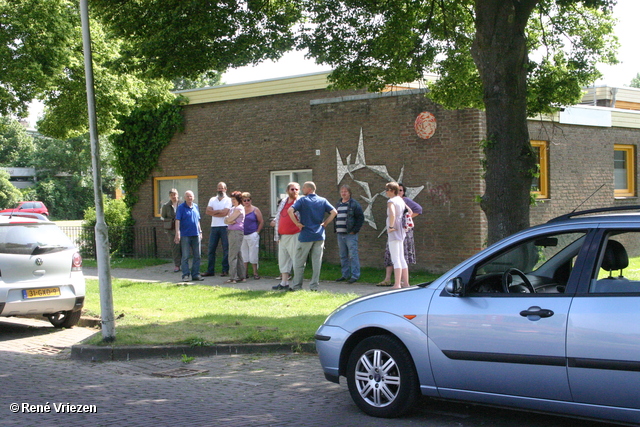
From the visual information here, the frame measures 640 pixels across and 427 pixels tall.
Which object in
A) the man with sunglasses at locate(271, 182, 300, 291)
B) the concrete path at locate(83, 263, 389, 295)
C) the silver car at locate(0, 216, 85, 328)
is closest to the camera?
the silver car at locate(0, 216, 85, 328)

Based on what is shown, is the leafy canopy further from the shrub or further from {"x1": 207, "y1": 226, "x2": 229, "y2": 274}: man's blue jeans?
the shrub

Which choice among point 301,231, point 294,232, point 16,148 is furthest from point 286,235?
point 16,148

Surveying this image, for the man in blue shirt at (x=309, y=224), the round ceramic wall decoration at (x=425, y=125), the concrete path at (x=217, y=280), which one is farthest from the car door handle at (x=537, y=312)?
the round ceramic wall decoration at (x=425, y=125)

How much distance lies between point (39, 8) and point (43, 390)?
38.8ft

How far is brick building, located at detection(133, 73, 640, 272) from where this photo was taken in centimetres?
Answer: 1524

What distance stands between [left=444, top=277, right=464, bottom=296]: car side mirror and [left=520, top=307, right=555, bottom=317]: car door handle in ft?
1.69

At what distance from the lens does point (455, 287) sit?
5.52 metres

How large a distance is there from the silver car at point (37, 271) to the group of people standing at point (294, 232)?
411 centimetres

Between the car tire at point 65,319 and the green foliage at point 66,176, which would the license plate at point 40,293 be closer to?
the car tire at point 65,319

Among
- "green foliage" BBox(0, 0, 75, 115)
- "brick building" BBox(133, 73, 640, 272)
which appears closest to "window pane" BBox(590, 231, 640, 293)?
"brick building" BBox(133, 73, 640, 272)

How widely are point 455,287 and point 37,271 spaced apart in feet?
22.4

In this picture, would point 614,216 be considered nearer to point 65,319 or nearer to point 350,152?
point 65,319

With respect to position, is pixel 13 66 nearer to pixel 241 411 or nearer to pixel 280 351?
pixel 280 351

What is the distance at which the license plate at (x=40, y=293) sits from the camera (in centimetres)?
Answer: 993
